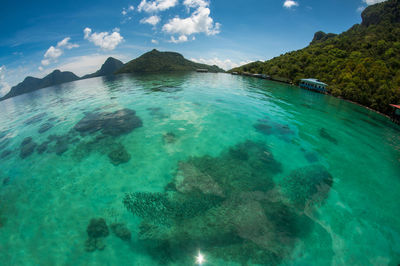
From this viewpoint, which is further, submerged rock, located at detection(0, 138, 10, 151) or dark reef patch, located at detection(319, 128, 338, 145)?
submerged rock, located at detection(0, 138, 10, 151)

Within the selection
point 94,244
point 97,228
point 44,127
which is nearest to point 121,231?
point 94,244

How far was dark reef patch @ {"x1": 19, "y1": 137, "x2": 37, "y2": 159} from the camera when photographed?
1547cm

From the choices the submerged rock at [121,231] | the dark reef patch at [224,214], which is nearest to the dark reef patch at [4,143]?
the dark reef patch at [224,214]

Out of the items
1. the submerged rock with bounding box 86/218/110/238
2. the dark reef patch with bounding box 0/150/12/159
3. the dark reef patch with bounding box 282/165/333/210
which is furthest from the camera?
the dark reef patch with bounding box 0/150/12/159

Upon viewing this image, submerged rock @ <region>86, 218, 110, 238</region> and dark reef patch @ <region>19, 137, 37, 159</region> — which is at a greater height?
dark reef patch @ <region>19, 137, 37, 159</region>

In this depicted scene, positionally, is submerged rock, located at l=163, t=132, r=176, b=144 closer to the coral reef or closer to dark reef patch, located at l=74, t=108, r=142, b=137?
dark reef patch, located at l=74, t=108, r=142, b=137

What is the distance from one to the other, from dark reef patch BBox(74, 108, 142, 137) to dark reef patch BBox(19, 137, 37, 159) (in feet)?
14.4

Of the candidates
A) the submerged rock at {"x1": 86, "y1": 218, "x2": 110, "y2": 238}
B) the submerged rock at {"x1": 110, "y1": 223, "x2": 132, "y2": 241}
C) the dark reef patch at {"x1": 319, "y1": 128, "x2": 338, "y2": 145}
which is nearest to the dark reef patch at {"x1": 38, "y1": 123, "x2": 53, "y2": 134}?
the submerged rock at {"x1": 86, "y1": 218, "x2": 110, "y2": 238}

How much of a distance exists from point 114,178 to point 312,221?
44.0ft

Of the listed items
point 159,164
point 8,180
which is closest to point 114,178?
point 159,164

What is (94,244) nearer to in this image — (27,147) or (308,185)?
(308,185)

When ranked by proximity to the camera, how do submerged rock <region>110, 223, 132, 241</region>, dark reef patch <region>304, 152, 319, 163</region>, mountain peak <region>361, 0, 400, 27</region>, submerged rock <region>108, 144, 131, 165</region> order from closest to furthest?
submerged rock <region>110, 223, 132, 241</region> → submerged rock <region>108, 144, 131, 165</region> → dark reef patch <region>304, 152, 319, 163</region> → mountain peak <region>361, 0, 400, 27</region>

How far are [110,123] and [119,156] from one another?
8.83 meters

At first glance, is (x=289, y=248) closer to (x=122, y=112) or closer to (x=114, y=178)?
(x=114, y=178)
